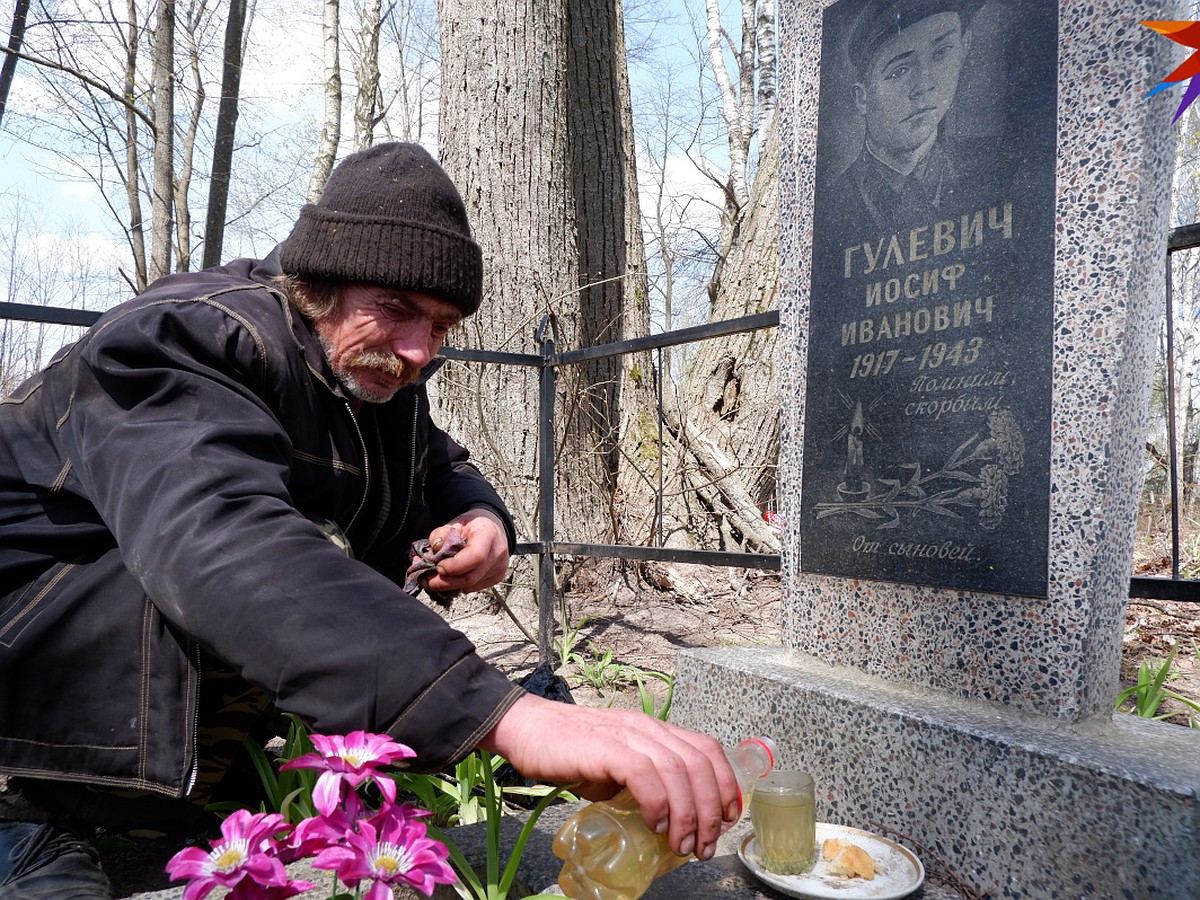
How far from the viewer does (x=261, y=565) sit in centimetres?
116

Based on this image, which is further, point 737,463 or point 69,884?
point 737,463

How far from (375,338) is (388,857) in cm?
119

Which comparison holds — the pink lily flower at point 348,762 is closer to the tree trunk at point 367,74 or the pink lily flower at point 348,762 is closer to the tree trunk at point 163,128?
the tree trunk at point 163,128

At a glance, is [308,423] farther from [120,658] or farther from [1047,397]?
[1047,397]

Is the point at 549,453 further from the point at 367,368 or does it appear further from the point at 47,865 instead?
the point at 47,865

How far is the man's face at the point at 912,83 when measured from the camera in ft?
6.32

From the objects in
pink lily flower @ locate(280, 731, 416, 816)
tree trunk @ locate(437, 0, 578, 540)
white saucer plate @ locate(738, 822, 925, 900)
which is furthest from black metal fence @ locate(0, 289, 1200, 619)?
pink lily flower @ locate(280, 731, 416, 816)

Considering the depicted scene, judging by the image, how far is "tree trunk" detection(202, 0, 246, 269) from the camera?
9.59 m

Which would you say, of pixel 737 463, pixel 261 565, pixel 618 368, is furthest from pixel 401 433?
A: pixel 737 463

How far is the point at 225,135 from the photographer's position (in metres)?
9.92

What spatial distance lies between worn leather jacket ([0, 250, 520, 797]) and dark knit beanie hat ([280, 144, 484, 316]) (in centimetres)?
15

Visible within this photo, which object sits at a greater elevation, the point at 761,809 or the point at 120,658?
the point at 120,658

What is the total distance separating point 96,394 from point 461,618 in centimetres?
311

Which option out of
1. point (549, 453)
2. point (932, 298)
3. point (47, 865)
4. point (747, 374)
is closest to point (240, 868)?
point (47, 865)
